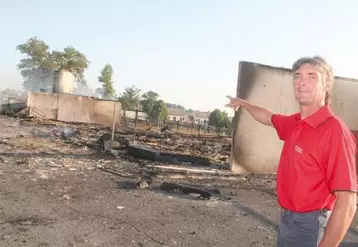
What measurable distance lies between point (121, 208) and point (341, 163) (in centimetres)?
440

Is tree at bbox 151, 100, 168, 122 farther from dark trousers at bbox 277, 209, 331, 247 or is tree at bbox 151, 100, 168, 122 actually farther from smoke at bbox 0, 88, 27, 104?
dark trousers at bbox 277, 209, 331, 247

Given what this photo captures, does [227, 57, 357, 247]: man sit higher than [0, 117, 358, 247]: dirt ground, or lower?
higher


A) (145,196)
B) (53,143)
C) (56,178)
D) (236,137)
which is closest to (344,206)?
(145,196)

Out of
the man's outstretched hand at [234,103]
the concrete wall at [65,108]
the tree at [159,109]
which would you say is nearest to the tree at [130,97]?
the tree at [159,109]

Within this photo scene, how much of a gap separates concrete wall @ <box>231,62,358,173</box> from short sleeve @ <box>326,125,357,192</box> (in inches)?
302

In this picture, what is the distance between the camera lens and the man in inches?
69.4

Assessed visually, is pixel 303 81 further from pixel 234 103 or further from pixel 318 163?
pixel 234 103

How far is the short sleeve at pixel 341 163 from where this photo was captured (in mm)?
1766

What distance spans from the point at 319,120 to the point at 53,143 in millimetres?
12110

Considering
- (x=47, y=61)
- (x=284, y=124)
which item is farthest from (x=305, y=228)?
(x=47, y=61)

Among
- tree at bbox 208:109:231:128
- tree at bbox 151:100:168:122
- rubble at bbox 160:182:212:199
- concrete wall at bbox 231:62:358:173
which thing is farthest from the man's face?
tree at bbox 151:100:168:122

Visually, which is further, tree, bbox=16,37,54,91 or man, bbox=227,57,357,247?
tree, bbox=16,37,54,91

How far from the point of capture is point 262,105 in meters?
9.65

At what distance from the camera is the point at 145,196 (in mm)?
6445
